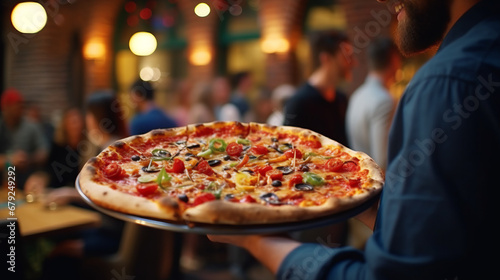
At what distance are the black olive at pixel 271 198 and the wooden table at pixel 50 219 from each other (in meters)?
2.24

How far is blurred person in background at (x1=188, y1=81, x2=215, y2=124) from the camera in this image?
12.1 ft

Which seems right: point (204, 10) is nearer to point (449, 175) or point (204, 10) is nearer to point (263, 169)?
point (263, 169)

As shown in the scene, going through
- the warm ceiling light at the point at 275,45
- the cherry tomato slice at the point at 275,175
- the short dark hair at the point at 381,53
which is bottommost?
the cherry tomato slice at the point at 275,175

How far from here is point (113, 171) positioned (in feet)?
6.07

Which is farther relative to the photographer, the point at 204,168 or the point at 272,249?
the point at 204,168

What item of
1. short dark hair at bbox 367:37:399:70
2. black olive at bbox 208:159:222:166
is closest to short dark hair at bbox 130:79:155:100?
black olive at bbox 208:159:222:166

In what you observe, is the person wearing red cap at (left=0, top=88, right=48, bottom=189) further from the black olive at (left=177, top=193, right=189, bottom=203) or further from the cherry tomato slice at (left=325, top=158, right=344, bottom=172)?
the cherry tomato slice at (left=325, top=158, right=344, bottom=172)

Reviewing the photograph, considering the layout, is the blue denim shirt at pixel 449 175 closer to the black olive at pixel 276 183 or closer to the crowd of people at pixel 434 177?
the crowd of people at pixel 434 177

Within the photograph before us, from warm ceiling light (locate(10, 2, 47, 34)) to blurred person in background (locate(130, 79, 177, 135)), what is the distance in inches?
32.1

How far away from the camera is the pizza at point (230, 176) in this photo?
1396mm

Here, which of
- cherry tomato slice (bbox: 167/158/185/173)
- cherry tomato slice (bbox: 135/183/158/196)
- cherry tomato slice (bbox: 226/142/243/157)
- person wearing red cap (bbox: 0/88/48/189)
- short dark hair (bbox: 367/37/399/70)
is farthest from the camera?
person wearing red cap (bbox: 0/88/48/189)

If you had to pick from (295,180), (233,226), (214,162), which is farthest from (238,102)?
(233,226)

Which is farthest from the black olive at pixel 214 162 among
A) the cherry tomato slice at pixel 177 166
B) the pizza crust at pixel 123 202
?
the pizza crust at pixel 123 202

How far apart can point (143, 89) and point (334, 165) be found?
1.34m
